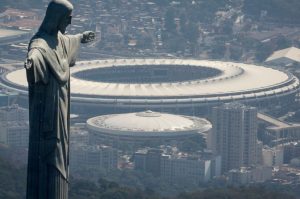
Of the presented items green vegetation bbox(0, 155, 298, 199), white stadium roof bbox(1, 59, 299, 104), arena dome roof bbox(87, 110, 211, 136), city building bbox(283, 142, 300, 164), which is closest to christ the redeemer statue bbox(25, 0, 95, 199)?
green vegetation bbox(0, 155, 298, 199)

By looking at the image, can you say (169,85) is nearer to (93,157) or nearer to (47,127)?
(93,157)

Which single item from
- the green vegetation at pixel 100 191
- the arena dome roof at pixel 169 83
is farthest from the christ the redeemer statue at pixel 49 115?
the arena dome roof at pixel 169 83

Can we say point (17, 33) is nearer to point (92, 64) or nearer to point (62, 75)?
point (92, 64)

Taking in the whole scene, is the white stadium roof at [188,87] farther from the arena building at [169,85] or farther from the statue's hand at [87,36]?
the statue's hand at [87,36]

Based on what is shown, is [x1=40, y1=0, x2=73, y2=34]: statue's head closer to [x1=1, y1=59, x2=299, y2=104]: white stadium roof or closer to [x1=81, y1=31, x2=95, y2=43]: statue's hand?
[x1=81, y1=31, x2=95, y2=43]: statue's hand

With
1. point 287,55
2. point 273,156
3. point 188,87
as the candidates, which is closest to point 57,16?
point 273,156

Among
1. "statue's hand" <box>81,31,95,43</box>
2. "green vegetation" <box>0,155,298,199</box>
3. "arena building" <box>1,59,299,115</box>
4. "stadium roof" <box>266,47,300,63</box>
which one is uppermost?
"statue's hand" <box>81,31,95,43</box>
